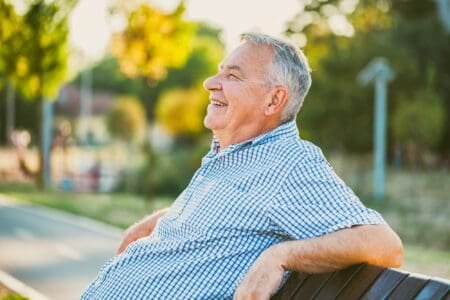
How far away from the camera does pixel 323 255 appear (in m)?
2.85

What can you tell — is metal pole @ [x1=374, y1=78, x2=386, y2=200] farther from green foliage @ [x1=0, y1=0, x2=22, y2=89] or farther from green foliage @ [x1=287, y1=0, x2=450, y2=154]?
green foliage @ [x1=0, y1=0, x2=22, y2=89]

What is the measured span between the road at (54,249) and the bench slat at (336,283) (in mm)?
7334

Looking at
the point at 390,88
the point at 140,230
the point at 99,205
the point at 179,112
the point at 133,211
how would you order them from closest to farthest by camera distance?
the point at 140,230 → the point at 133,211 → the point at 99,205 → the point at 390,88 → the point at 179,112

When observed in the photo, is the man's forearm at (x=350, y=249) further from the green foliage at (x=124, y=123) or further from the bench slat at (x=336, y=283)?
the green foliage at (x=124, y=123)

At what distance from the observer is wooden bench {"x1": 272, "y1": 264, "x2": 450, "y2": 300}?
2.60m

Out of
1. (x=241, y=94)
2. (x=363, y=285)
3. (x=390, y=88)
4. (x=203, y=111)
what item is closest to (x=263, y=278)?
(x=363, y=285)

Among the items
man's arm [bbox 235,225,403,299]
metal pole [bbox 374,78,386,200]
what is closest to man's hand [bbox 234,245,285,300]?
man's arm [bbox 235,225,403,299]

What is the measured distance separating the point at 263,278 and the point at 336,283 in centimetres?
21

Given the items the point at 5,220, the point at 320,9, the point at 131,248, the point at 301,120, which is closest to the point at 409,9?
the point at 320,9

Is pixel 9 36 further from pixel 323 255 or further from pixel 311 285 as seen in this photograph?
pixel 323 255

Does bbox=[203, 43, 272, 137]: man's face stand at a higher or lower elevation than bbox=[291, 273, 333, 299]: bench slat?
higher

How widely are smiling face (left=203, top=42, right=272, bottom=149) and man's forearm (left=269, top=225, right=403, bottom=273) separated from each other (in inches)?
22.7

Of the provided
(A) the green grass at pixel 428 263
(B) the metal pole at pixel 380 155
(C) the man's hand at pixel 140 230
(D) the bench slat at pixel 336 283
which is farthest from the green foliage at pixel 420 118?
(D) the bench slat at pixel 336 283

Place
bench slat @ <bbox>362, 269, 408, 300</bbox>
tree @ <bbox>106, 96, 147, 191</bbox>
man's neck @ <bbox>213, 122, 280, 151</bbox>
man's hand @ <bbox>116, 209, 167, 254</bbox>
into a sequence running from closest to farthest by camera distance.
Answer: bench slat @ <bbox>362, 269, 408, 300</bbox> → man's neck @ <bbox>213, 122, 280, 151</bbox> → man's hand @ <bbox>116, 209, 167, 254</bbox> → tree @ <bbox>106, 96, 147, 191</bbox>
